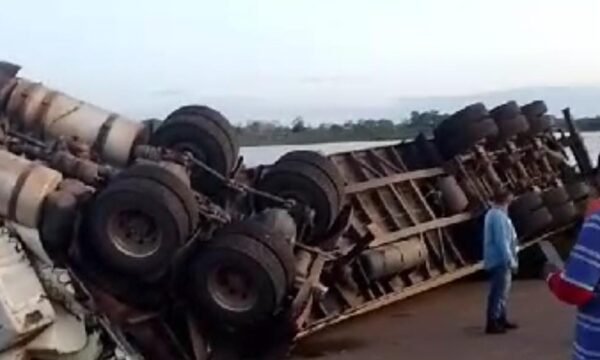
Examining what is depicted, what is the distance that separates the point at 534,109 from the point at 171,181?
8.24 meters

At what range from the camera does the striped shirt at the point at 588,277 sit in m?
3.95

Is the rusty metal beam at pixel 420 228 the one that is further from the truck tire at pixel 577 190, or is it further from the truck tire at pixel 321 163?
the truck tire at pixel 577 190

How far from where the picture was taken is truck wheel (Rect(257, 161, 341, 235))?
1022cm

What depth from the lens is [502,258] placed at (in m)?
10.6

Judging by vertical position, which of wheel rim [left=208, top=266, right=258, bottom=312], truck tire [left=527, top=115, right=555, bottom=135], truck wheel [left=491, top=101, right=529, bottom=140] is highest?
truck wheel [left=491, top=101, right=529, bottom=140]

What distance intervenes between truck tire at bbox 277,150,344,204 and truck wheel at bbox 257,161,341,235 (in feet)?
0.16

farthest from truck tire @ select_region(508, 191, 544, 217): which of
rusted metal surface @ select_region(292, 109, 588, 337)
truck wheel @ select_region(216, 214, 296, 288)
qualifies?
truck wheel @ select_region(216, 214, 296, 288)

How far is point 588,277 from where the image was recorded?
157 inches

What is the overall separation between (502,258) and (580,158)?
6.10 meters

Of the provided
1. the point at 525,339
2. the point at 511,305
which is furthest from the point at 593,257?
the point at 511,305

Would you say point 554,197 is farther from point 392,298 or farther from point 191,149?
point 191,149

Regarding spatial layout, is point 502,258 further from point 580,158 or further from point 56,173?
point 580,158

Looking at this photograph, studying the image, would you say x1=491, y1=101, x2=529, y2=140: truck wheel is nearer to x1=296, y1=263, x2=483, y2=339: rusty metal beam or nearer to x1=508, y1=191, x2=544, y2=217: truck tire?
x1=508, y1=191, x2=544, y2=217: truck tire

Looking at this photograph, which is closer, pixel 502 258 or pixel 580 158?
pixel 502 258
